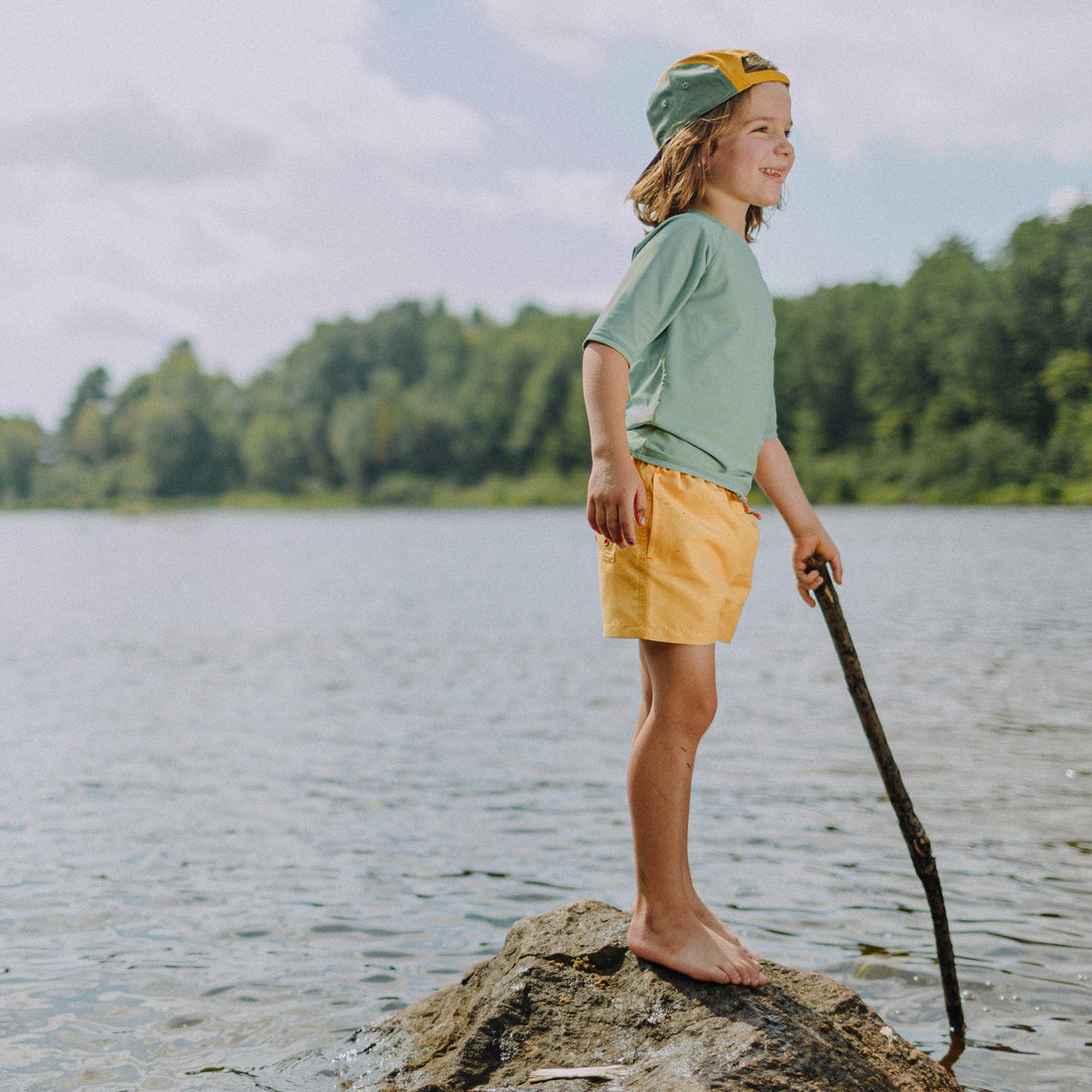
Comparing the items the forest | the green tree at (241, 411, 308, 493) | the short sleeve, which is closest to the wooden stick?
the short sleeve

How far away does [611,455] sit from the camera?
3.12m

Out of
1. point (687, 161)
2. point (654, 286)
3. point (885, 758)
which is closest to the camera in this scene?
point (654, 286)

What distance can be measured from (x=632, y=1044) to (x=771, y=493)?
1666 mm

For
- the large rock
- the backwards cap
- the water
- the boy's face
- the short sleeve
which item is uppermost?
the backwards cap

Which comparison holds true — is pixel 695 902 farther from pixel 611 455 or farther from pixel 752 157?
pixel 752 157

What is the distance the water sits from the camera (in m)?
4.71

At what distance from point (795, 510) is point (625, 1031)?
5.24 feet

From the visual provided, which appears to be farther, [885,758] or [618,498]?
[885,758]

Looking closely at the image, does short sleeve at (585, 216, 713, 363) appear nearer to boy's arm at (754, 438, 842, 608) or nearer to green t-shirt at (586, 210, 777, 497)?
green t-shirt at (586, 210, 777, 497)

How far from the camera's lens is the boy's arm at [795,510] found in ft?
12.3

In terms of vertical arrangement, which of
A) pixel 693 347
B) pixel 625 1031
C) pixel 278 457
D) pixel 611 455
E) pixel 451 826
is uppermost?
pixel 278 457

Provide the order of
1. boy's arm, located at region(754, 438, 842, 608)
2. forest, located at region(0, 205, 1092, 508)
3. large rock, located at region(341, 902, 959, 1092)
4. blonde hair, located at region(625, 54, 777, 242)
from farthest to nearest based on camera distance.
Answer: forest, located at region(0, 205, 1092, 508) → boy's arm, located at region(754, 438, 842, 608) → blonde hair, located at region(625, 54, 777, 242) → large rock, located at region(341, 902, 959, 1092)

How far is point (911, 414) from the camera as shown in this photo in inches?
3590

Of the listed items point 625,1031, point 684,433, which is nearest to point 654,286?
point 684,433
